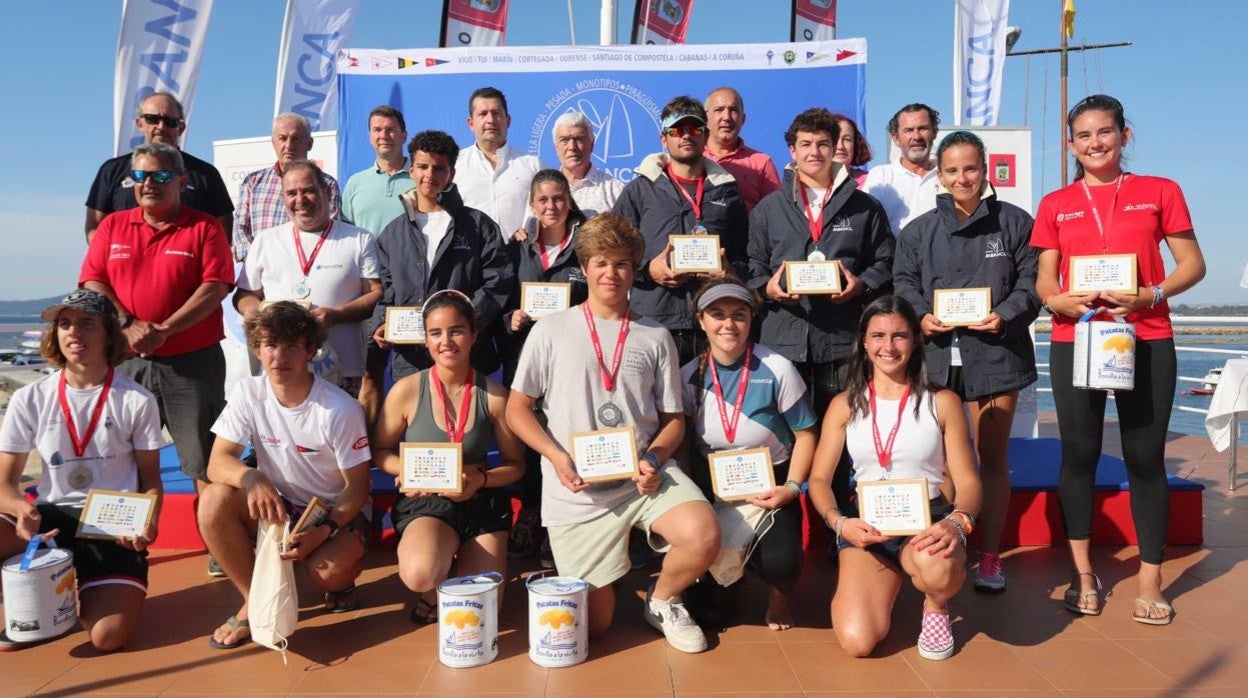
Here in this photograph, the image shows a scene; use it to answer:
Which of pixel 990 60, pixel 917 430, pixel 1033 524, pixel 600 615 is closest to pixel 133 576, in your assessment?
pixel 600 615

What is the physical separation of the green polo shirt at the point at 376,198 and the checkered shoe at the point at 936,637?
150 inches

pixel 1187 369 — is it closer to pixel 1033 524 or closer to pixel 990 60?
pixel 990 60

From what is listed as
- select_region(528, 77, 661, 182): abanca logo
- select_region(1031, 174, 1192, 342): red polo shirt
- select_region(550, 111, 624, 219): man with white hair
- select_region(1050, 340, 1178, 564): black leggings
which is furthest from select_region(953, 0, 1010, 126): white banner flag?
select_region(1050, 340, 1178, 564): black leggings

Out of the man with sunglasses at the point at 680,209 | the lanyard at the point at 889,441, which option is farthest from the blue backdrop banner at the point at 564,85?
the lanyard at the point at 889,441

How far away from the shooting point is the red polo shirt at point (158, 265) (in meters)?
3.68

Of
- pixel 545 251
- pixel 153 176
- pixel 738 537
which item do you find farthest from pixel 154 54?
pixel 738 537

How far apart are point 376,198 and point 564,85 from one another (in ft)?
7.95

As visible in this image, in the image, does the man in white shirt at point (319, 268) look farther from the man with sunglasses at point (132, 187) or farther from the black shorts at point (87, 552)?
the black shorts at point (87, 552)

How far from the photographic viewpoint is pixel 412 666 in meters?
2.94

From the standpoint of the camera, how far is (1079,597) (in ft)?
11.4

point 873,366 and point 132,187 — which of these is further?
point 132,187

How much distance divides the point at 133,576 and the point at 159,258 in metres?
1.42

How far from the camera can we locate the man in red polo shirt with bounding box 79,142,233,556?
12.1ft

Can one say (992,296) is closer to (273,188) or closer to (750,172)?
(750,172)
